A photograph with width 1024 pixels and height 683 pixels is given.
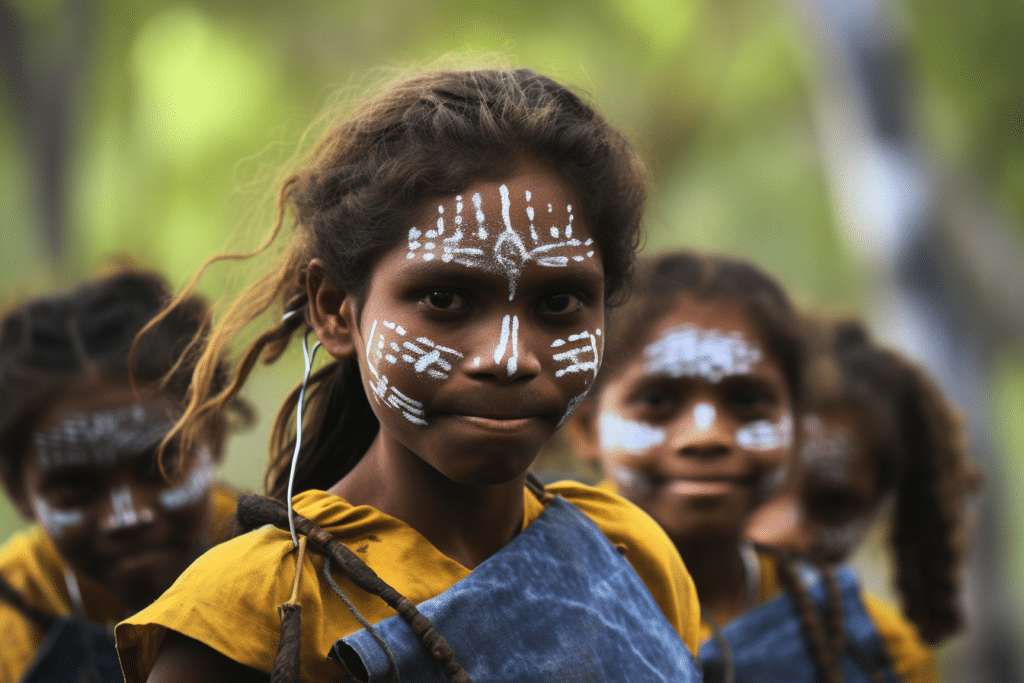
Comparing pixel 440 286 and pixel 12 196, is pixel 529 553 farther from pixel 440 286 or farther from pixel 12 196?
pixel 12 196

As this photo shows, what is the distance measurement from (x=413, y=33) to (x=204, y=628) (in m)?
10.7

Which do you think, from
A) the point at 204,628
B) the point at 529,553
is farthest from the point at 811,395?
the point at 204,628

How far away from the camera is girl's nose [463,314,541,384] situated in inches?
63.4

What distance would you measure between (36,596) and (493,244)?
211cm

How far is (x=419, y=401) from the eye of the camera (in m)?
1.66

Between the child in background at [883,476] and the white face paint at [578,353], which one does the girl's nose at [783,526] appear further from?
the white face paint at [578,353]

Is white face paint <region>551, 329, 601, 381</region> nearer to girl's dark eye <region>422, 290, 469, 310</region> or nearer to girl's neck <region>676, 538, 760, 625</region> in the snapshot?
girl's dark eye <region>422, 290, 469, 310</region>

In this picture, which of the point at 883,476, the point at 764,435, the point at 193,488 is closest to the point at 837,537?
the point at 883,476

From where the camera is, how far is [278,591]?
158 cm

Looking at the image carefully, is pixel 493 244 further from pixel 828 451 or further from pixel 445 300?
pixel 828 451

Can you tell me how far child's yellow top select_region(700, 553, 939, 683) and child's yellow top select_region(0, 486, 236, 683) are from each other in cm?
160

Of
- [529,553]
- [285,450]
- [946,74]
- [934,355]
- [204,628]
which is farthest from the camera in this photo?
[946,74]

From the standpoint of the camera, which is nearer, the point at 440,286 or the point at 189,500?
the point at 440,286

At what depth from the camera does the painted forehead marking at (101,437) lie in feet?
8.93
